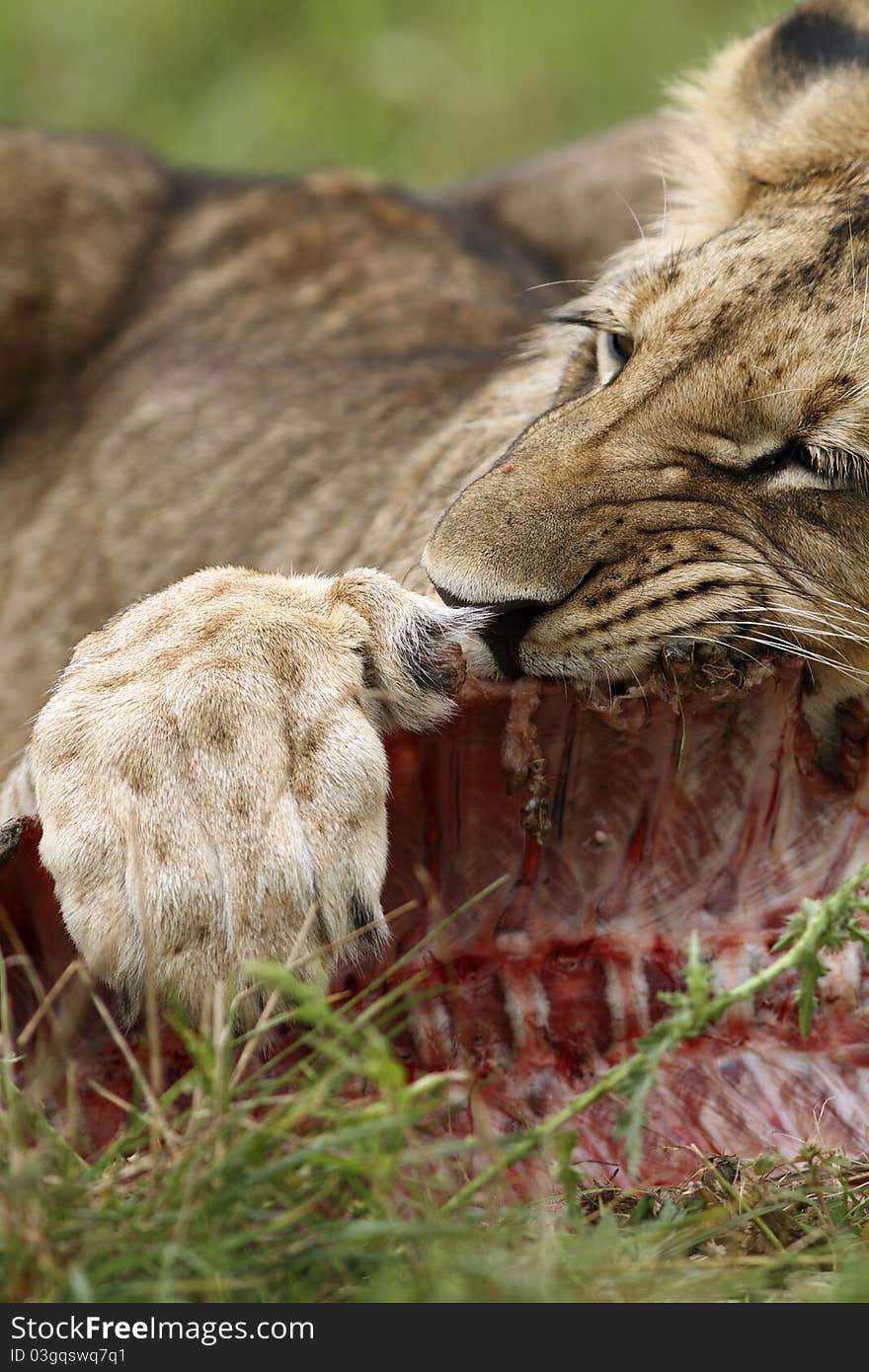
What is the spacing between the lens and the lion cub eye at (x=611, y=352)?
294cm

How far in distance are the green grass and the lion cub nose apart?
24.0 inches

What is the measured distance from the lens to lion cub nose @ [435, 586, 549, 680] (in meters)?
2.46

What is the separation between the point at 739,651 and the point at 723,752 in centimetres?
19

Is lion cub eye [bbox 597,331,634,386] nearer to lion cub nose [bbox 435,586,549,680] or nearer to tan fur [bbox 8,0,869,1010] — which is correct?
tan fur [bbox 8,0,869,1010]

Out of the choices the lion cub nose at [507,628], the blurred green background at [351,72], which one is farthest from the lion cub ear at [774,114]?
the blurred green background at [351,72]

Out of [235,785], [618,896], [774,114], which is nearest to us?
[235,785]

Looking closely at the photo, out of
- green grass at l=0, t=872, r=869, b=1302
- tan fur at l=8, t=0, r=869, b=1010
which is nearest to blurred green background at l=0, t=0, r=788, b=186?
tan fur at l=8, t=0, r=869, b=1010

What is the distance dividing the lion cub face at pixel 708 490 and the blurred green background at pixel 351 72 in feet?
20.9

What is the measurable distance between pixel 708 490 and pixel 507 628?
1.32 ft

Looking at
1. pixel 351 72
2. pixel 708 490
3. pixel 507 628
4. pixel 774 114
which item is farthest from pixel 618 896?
pixel 351 72

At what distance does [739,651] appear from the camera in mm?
2492

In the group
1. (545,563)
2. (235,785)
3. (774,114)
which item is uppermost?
(774,114)

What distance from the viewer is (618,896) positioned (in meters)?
2.58

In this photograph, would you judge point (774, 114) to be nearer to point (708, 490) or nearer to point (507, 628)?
point (708, 490)
